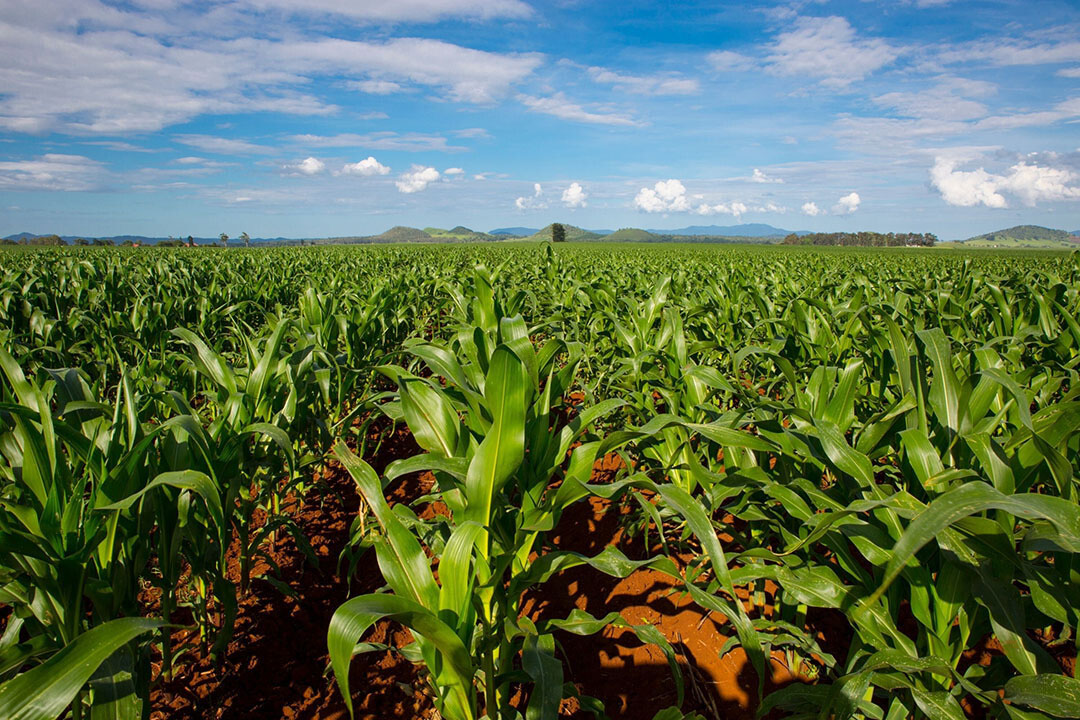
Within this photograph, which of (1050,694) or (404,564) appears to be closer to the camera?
(1050,694)

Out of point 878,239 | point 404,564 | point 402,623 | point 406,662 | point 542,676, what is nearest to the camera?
point 402,623

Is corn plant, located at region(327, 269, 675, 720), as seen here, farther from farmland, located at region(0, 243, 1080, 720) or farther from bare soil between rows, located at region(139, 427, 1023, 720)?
bare soil between rows, located at region(139, 427, 1023, 720)

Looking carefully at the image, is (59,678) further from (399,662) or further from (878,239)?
(878,239)

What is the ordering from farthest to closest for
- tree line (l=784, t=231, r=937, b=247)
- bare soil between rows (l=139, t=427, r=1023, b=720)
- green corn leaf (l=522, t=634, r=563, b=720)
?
1. tree line (l=784, t=231, r=937, b=247)
2. bare soil between rows (l=139, t=427, r=1023, b=720)
3. green corn leaf (l=522, t=634, r=563, b=720)

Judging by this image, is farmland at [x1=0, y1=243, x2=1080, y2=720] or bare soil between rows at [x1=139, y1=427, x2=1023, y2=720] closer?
farmland at [x1=0, y1=243, x2=1080, y2=720]

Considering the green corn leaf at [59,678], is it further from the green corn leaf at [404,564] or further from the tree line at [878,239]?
the tree line at [878,239]

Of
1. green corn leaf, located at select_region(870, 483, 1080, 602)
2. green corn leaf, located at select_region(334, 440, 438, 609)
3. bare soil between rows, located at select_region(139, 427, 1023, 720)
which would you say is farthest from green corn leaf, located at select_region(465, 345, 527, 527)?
green corn leaf, located at select_region(870, 483, 1080, 602)

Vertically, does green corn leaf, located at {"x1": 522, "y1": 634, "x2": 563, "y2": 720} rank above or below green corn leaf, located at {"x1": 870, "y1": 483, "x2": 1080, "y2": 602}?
below

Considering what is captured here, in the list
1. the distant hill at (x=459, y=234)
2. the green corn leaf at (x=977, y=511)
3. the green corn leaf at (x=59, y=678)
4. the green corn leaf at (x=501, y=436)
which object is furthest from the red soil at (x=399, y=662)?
the distant hill at (x=459, y=234)

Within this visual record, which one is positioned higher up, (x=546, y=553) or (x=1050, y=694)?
(x=1050, y=694)

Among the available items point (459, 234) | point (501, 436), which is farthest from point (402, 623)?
point (459, 234)

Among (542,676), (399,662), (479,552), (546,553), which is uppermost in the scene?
(479,552)

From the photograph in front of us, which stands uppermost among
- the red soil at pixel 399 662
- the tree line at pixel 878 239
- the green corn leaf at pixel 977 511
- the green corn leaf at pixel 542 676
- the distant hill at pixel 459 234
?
the distant hill at pixel 459 234

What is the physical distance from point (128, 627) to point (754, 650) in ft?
4.83
